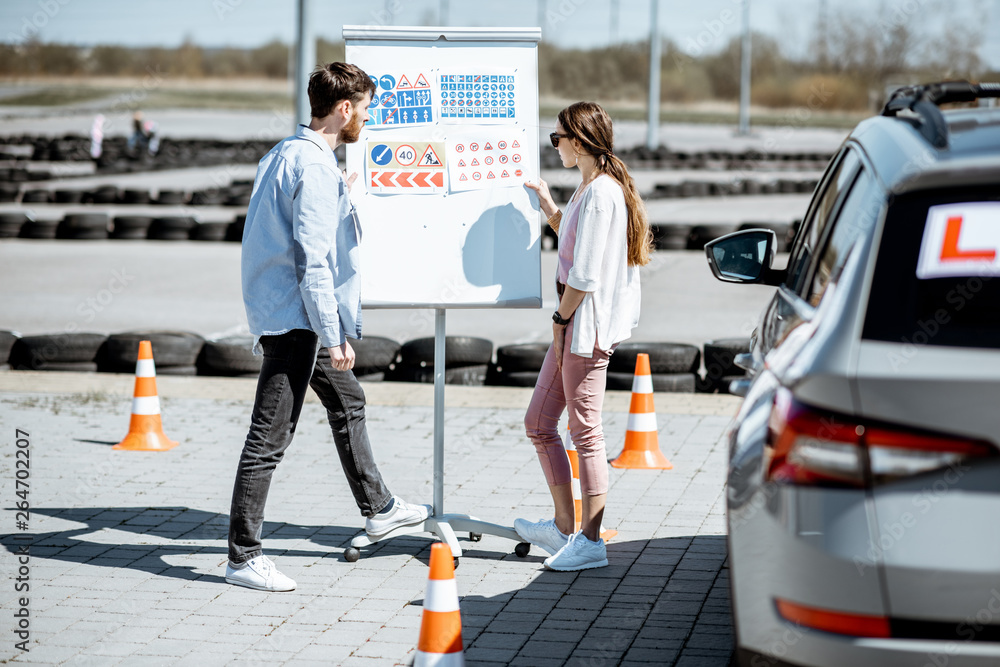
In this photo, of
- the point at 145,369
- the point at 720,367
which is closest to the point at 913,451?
the point at 145,369

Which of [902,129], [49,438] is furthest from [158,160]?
[902,129]

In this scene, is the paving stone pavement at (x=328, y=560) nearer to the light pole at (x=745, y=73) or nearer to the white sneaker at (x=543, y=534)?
the white sneaker at (x=543, y=534)

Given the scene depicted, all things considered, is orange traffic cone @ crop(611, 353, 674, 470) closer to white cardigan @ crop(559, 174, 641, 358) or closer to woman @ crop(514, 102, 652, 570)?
woman @ crop(514, 102, 652, 570)

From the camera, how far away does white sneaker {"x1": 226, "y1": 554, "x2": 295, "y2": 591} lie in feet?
15.3

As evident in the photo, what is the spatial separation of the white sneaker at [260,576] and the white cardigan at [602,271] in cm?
156

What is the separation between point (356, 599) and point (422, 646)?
113cm

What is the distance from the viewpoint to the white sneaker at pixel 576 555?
16.1ft

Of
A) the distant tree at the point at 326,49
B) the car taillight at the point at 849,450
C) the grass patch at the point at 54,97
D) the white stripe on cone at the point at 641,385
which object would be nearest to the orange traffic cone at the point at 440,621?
the car taillight at the point at 849,450

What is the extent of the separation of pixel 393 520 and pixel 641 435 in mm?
2109

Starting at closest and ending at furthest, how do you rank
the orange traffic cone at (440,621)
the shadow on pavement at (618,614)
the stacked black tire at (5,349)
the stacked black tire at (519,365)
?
the orange traffic cone at (440,621)
the shadow on pavement at (618,614)
the stacked black tire at (519,365)
the stacked black tire at (5,349)

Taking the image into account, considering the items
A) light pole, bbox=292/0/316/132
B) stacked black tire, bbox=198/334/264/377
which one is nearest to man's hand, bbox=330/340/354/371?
stacked black tire, bbox=198/334/264/377

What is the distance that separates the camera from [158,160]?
3575 centimetres

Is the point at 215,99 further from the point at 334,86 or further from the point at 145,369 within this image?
the point at 334,86

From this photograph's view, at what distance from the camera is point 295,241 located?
4520mm
